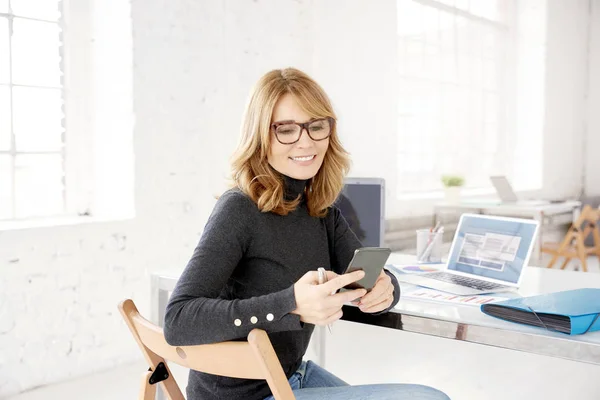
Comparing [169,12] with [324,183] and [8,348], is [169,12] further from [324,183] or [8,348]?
[324,183]

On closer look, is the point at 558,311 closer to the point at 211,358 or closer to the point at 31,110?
the point at 211,358

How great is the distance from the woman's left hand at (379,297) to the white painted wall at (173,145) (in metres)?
2.09

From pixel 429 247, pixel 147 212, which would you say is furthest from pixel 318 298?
pixel 147 212

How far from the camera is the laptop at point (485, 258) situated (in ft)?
6.66

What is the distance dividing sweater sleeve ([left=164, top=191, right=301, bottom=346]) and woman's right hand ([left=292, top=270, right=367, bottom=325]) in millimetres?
16

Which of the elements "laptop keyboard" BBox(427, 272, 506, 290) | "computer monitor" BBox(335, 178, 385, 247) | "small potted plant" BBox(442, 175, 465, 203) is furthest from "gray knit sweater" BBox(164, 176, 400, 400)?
"small potted plant" BBox(442, 175, 465, 203)

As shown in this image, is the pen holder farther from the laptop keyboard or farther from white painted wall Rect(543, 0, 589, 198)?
white painted wall Rect(543, 0, 589, 198)

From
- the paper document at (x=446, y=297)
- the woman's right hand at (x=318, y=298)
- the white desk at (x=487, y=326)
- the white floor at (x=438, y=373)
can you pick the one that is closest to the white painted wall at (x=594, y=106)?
the white floor at (x=438, y=373)

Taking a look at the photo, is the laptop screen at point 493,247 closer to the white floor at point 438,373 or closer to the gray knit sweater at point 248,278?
the gray knit sweater at point 248,278

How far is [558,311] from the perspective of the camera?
149 centimetres

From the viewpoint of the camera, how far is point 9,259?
299 centimetres

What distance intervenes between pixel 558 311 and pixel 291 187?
27.8 inches

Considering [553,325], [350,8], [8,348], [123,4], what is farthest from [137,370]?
[350,8]

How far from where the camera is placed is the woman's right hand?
4.01ft
